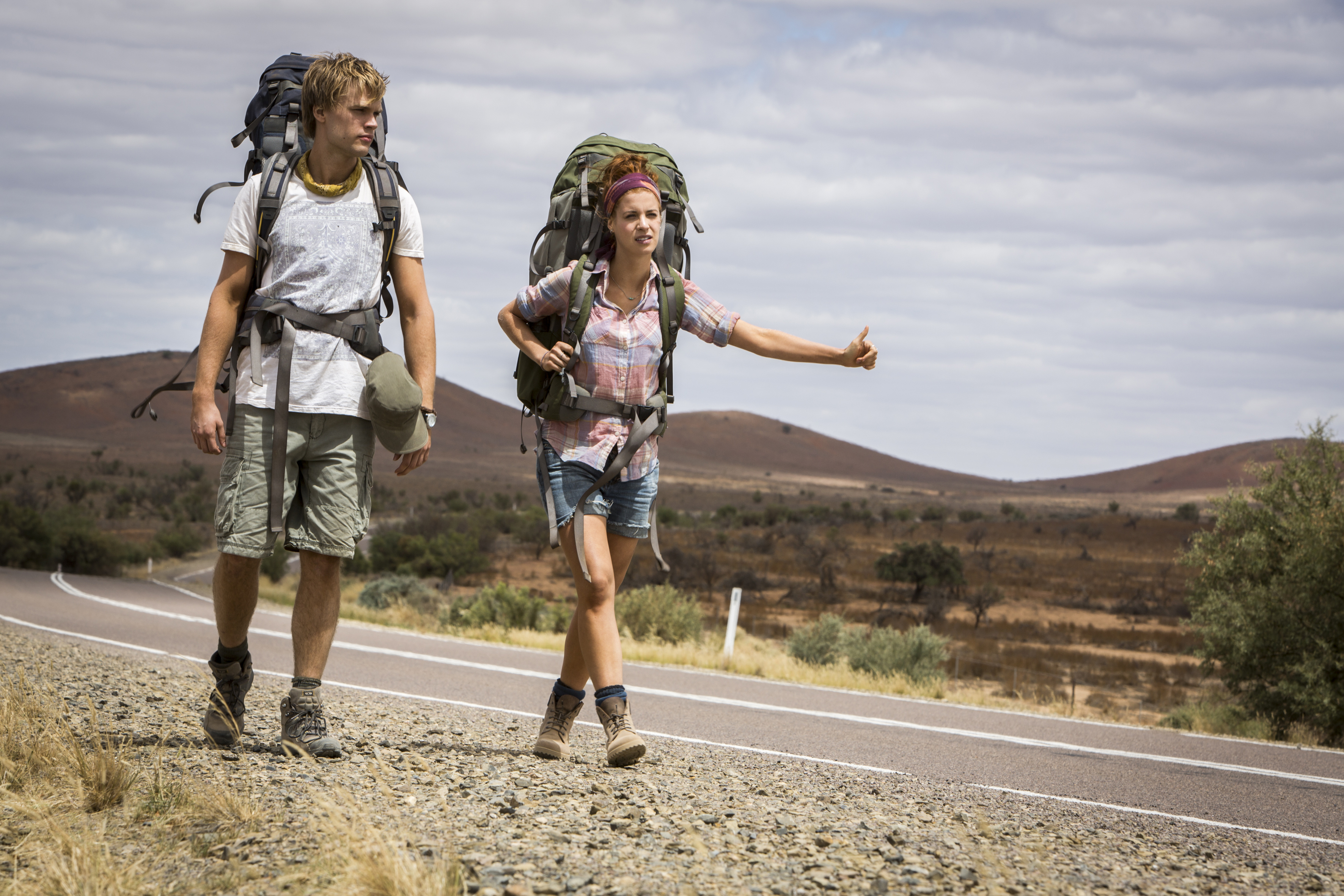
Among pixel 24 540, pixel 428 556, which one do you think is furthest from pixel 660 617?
pixel 24 540

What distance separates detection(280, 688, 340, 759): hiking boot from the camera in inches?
171

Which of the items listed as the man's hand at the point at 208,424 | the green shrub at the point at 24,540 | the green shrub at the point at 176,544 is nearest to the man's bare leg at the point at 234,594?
the man's hand at the point at 208,424

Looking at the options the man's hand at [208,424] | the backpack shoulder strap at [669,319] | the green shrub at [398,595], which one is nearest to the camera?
the man's hand at [208,424]

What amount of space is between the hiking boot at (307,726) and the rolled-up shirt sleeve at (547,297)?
168 centimetres

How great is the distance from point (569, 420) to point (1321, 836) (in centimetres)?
384

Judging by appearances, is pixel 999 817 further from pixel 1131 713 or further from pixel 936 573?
pixel 936 573

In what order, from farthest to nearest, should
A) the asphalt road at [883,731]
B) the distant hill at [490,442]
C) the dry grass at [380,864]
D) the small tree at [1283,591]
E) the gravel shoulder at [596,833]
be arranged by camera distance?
the distant hill at [490,442] → the small tree at [1283,591] → the asphalt road at [883,731] → the gravel shoulder at [596,833] → the dry grass at [380,864]

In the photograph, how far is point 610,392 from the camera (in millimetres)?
4590

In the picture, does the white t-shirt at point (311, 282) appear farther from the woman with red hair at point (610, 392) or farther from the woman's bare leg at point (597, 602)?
the woman's bare leg at point (597, 602)

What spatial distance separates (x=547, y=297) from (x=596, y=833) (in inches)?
82.9

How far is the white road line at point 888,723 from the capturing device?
7668mm

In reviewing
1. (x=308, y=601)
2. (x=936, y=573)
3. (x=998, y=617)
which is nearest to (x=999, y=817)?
(x=308, y=601)

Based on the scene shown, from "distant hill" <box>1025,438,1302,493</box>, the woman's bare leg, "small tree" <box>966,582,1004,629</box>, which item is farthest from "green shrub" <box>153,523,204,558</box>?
"distant hill" <box>1025,438,1302,493</box>

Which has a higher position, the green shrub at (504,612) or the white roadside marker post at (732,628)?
the white roadside marker post at (732,628)
